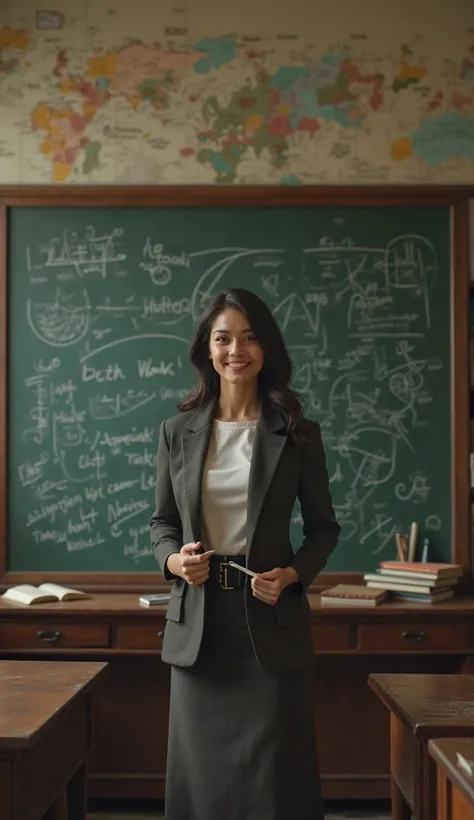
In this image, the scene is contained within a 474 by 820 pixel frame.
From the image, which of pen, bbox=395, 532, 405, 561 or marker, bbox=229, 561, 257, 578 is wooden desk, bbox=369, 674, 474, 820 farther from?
pen, bbox=395, 532, 405, 561

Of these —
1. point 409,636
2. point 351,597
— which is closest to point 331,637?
point 351,597

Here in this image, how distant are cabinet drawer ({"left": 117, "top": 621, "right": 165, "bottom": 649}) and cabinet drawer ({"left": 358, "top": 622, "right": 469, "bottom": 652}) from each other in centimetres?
76

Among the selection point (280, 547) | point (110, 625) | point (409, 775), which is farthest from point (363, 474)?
point (409, 775)

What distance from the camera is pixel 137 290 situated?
404cm

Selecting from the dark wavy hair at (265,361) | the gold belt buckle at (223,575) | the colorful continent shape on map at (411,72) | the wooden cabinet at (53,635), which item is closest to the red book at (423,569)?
the wooden cabinet at (53,635)

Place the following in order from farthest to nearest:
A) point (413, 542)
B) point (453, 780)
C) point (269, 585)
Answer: point (413, 542) → point (269, 585) → point (453, 780)

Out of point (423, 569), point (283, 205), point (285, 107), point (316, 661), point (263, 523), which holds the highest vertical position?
point (285, 107)

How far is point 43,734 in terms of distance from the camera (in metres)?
1.88

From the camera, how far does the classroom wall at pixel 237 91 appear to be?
4.05m

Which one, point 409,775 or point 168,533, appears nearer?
point 409,775

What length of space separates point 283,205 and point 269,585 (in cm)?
213

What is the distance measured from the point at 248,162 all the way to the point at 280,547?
2.11 metres

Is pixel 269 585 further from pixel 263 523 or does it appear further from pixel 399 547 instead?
pixel 399 547

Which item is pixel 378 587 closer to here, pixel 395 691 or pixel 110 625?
pixel 110 625
